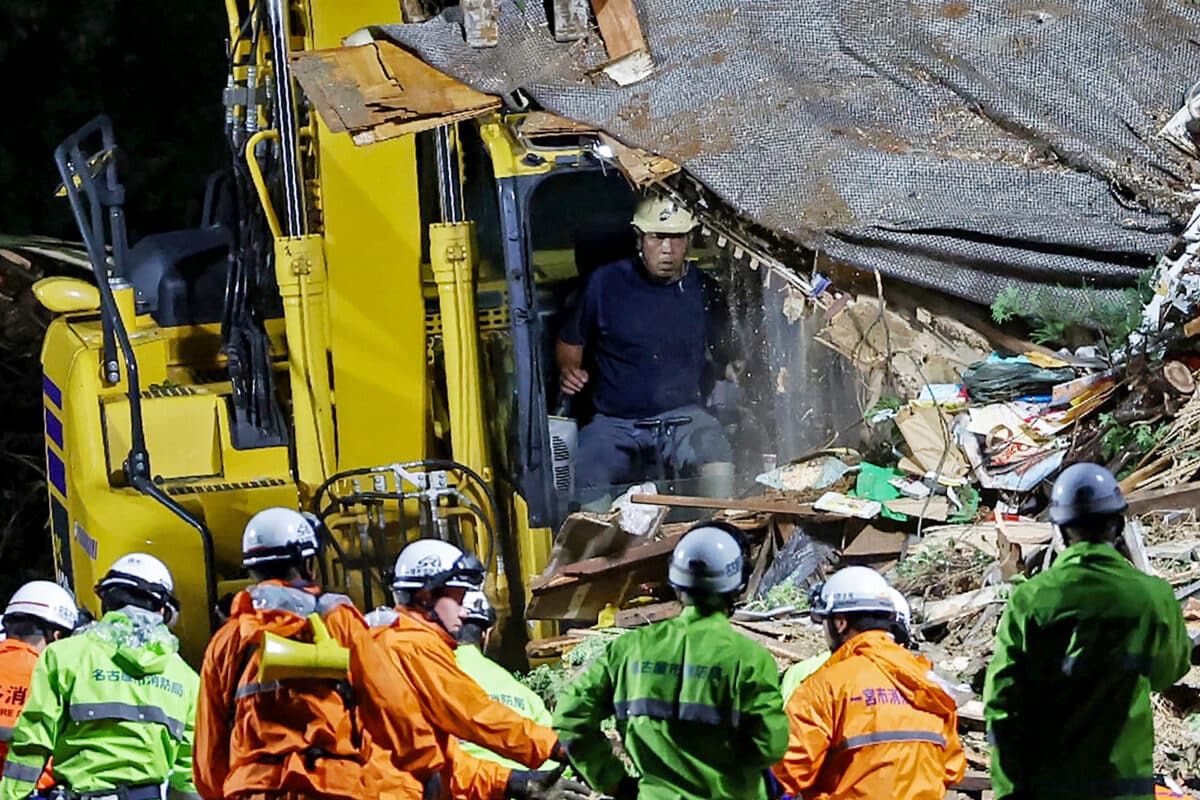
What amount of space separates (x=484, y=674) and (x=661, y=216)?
10.6 ft

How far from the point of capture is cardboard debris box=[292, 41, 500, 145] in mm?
8859

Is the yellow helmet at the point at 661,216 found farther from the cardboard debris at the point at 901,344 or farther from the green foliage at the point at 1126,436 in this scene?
the green foliage at the point at 1126,436

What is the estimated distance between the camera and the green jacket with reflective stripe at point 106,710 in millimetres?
6336

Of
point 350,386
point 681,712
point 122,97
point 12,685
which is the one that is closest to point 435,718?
point 681,712

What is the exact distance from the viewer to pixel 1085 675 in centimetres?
515

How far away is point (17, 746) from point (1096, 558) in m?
3.34

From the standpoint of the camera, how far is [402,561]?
6074 mm

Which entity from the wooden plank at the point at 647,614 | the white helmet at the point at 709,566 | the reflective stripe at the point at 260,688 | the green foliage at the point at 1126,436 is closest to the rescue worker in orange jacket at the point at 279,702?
the reflective stripe at the point at 260,688

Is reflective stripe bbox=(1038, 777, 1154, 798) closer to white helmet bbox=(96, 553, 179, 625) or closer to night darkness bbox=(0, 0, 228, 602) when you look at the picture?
white helmet bbox=(96, 553, 179, 625)

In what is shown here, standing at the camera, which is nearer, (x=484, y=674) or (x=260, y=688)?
(x=260, y=688)

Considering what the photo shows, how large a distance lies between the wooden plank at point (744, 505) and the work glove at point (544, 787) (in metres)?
2.95

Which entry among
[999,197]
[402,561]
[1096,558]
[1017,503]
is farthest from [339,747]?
[999,197]

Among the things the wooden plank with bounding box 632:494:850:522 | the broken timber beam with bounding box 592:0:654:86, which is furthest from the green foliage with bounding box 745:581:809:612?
the broken timber beam with bounding box 592:0:654:86

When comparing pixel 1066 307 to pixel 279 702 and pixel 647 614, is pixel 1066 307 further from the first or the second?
pixel 279 702
